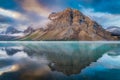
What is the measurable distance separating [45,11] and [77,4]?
214 cm

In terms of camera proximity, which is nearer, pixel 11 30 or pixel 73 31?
pixel 11 30

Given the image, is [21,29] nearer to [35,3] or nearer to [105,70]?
[35,3]

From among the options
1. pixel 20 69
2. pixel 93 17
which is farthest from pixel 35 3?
pixel 20 69

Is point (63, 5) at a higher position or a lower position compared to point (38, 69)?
higher

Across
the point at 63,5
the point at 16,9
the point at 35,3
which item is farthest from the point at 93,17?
the point at 16,9

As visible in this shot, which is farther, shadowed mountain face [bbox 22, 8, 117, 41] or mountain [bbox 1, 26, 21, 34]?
shadowed mountain face [bbox 22, 8, 117, 41]

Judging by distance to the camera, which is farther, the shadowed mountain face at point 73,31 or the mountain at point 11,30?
the shadowed mountain face at point 73,31

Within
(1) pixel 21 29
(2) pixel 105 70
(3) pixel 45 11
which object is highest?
(3) pixel 45 11

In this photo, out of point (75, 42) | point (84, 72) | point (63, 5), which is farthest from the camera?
point (75, 42)

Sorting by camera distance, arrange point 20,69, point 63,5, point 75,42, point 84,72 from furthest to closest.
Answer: point 75,42, point 63,5, point 20,69, point 84,72

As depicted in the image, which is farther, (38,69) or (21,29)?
(21,29)

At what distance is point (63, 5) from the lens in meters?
16.7

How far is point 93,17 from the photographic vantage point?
17641mm

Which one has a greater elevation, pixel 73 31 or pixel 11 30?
Result: pixel 11 30
